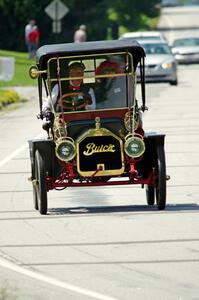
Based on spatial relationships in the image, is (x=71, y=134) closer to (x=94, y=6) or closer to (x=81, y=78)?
(x=81, y=78)

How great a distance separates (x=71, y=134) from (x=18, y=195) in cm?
223

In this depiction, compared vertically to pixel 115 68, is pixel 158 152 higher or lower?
lower

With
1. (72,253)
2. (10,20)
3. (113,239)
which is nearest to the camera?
(72,253)

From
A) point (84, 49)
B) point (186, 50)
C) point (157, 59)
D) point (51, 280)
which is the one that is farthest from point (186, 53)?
point (51, 280)

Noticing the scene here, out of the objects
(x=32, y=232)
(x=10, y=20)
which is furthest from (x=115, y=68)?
(x=10, y=20)

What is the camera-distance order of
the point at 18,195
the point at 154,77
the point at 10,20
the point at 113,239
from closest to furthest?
1. the point at 113,239
2. the point at 18,195
3. the point at 154,77
4. the point at 10,20

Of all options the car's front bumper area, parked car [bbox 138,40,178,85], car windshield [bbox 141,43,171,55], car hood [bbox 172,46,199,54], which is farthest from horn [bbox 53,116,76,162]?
car hood [bbox 172,46,199,54]

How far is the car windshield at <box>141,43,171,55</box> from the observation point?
4225 centimetres

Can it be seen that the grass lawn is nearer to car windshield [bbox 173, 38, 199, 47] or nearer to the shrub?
the shrub

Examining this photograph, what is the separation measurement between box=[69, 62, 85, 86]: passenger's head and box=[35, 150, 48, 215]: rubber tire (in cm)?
96

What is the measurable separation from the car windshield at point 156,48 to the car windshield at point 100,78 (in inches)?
1099

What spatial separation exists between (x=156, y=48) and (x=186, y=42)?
54.9 ft

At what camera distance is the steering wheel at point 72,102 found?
561 inches

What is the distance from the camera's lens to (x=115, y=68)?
1431cm
